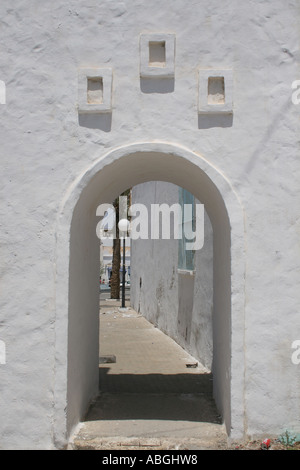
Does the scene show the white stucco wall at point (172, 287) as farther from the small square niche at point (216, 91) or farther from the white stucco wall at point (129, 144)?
the small square niche at point (216, 91)

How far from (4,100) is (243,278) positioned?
8.69 feet

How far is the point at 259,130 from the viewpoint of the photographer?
4.53 metres

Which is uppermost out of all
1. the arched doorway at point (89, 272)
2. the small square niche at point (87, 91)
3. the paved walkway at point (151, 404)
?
the small square niche at point (87, 91)

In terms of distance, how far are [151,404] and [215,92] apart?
10.9 feet

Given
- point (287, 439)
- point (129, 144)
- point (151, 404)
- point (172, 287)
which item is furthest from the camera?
point (172, 287)

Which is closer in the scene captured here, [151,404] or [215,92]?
[215,92]

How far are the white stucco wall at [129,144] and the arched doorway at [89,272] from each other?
0.08 ft

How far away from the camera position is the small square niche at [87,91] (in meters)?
4.57

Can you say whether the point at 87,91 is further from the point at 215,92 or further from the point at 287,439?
the point at 287,439

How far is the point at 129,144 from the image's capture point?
4582mm

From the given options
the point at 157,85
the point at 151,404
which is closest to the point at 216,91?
the point at 157,85

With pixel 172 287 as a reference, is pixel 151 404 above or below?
below

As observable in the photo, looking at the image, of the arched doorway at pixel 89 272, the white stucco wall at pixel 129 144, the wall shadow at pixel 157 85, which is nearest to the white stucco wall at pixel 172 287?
the arched doorway at pixel 89 272
